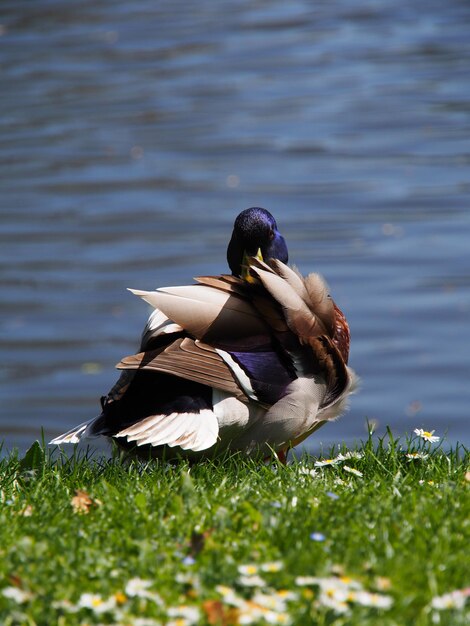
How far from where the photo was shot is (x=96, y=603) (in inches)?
117

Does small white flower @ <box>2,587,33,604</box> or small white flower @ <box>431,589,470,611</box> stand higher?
small white flower @ <box>2,587,33,604</box>

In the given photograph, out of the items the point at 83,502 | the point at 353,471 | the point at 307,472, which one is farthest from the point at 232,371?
the point at 83,502

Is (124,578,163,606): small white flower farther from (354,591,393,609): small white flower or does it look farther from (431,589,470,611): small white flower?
(431,589,470,611): small white flower

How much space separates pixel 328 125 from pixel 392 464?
1060cm

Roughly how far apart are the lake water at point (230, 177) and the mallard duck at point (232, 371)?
99.2 inches

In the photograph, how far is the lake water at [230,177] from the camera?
891 centimetres

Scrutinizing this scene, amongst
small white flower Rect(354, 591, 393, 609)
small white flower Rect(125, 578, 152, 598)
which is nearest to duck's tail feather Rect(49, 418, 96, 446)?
small white flower Rect(125, 578, 152, 598)

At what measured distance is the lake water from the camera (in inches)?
351

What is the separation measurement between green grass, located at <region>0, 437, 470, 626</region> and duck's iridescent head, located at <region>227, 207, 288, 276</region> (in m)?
1.43

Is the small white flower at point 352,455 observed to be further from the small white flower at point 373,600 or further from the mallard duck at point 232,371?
the small white flower at point 373,600

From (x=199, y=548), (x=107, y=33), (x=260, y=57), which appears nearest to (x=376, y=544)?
(x=199, y=548)

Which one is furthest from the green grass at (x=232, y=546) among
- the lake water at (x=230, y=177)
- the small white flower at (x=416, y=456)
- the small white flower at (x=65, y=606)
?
the lake water at (x=230, y=177)

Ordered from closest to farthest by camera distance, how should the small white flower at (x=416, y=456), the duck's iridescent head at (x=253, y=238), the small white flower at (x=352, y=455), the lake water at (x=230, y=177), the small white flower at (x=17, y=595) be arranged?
the small white flower at (x=17, y=595) < the small white flower at (x=416, y=456) < the small white flower at (x=352, y=455) < the duck's iridescent head at (x=253, y=238) < the lake water at (x=230, y=177)

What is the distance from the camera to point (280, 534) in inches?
134
